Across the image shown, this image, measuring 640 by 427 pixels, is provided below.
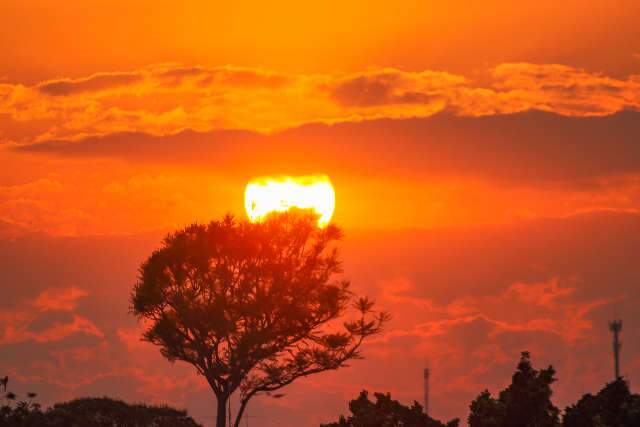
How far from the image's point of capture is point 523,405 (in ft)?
129

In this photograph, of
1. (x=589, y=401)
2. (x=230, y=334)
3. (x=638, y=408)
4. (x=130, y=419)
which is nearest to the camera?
(x=638, y=408)

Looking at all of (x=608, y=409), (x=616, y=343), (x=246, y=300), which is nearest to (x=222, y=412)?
(x=246, y=300)

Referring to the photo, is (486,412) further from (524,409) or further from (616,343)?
(616,343)

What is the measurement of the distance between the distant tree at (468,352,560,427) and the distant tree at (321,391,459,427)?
9.51ft

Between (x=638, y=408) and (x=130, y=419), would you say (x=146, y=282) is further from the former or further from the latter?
(x=638, y=408)

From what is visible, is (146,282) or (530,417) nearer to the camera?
(530,417)

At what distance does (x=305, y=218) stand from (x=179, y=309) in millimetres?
9171

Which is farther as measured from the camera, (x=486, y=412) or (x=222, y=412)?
(x=222, y=412)

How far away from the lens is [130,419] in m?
59.1

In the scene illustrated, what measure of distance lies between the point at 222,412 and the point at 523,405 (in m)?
29.5

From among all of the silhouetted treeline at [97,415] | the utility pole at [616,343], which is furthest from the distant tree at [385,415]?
the utility pole at [616,343]

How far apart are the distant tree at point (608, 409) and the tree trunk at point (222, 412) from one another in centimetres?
3022

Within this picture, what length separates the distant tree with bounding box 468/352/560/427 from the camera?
39281mm

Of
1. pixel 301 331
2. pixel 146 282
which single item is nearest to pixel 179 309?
pixel 146 282
